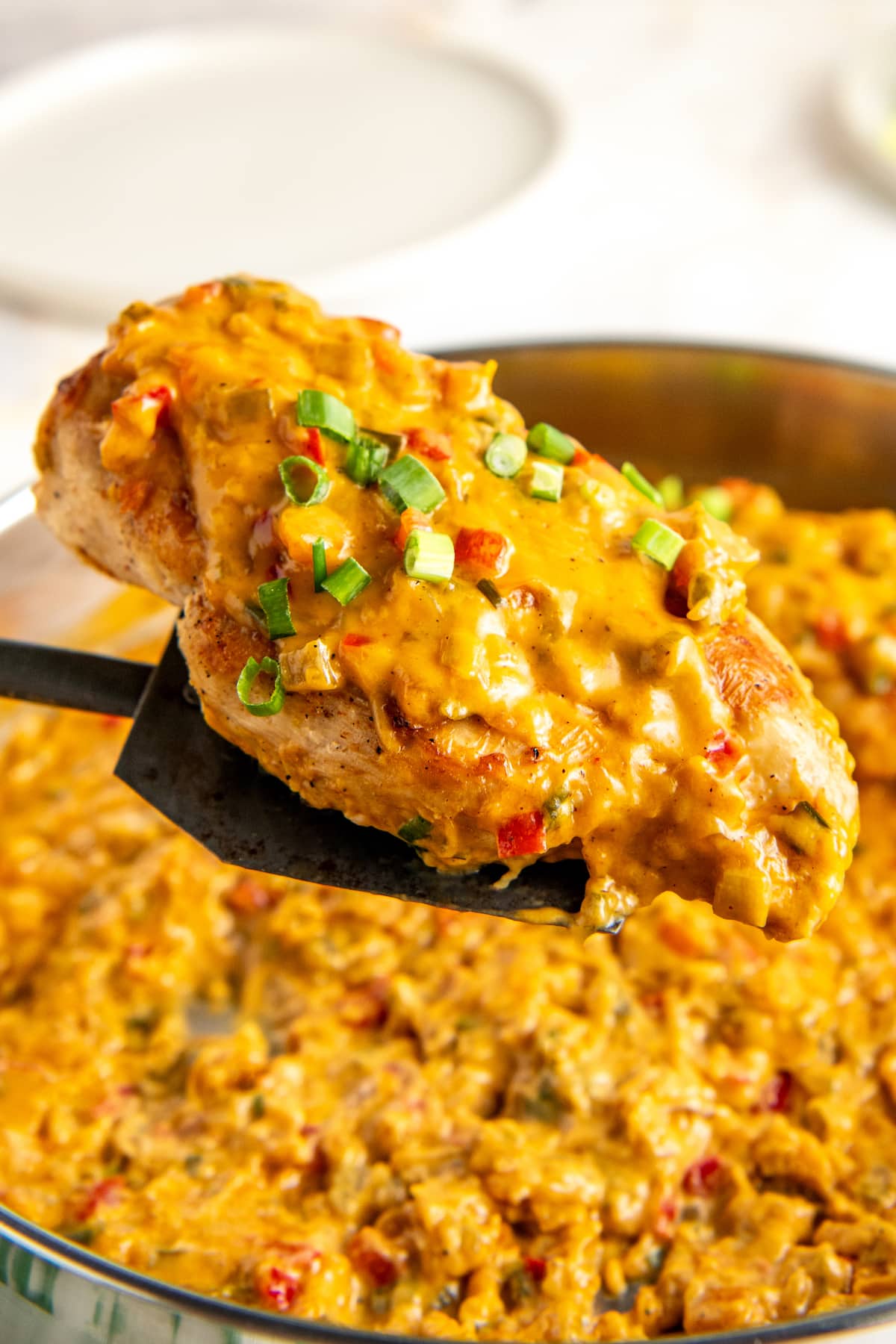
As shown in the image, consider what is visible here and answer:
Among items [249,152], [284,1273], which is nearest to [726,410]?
[284,1273]

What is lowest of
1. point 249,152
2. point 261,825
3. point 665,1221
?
point 665,1221

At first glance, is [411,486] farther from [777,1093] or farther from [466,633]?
[777,1093]

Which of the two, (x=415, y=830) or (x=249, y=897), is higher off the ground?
(x=415, y=830)

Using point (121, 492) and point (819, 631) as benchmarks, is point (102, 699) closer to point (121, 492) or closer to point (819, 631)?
point (121, 492)

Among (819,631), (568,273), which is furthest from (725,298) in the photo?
(819,631)

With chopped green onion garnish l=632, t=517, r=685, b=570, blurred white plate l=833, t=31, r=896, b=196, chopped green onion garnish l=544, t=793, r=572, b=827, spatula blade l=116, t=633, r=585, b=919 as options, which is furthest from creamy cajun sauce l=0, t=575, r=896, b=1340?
blurred white plate l=833, t=31, r=896, b=196

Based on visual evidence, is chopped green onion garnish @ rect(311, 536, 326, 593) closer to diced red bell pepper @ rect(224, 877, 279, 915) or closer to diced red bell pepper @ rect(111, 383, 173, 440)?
diced red bell pepper @ rect(111, 383, 173, 440)

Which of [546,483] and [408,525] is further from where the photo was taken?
[546,483]
